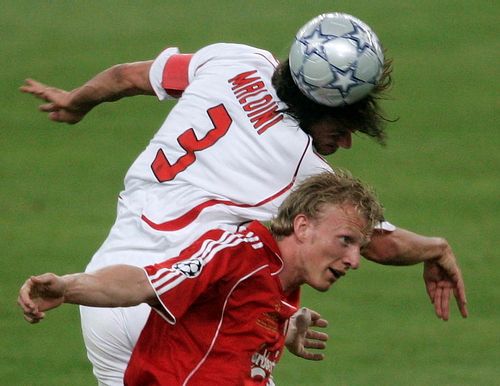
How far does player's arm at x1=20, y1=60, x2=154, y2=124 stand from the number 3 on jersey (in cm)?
76

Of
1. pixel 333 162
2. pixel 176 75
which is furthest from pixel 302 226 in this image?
pixel 333 162

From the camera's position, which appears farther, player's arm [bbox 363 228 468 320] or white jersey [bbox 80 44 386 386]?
player's arm [bbox 363 228 468 320]

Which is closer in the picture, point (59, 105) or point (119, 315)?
point (119, 315)

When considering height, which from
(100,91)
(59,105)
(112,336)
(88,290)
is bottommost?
(112,336)

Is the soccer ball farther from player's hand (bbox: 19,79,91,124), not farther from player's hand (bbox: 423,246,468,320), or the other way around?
player's hand (bbox: 19,79,91,124)

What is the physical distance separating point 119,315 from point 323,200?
A: 1.21 m

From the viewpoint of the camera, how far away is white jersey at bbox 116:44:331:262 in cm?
626

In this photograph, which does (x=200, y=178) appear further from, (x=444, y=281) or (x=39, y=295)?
(x=39, y=295)

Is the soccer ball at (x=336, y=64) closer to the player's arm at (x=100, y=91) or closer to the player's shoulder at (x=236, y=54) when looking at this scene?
the player's shoulder at (x=236, y=54)

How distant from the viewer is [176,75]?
7.04 m

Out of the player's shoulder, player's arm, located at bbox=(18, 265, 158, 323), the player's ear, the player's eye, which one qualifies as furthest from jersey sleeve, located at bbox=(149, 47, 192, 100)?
player's arm, located at bbox=(18, 265, 158, 323)

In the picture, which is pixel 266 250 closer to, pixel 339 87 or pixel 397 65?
pixel 339 87

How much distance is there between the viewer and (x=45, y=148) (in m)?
12.7

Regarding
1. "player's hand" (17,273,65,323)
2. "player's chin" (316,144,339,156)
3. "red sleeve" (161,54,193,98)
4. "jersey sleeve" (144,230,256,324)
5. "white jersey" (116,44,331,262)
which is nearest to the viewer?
"player's hand" (17,273,65,323)
